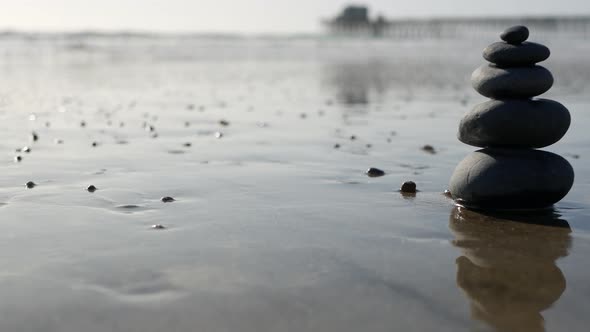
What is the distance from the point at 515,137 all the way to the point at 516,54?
73 cm

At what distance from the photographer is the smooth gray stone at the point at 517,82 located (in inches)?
251

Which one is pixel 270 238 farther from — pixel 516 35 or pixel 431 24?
pixel 431 24

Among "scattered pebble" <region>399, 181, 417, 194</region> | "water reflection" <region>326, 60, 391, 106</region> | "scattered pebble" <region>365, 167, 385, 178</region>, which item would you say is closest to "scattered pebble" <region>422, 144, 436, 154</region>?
"scattered pebble" <region>365, 167, 385, 178</region>

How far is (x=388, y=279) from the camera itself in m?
4.55

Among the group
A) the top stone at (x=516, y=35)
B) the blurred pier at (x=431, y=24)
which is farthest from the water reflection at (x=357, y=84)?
the blurred pier at (x=431, y=24)

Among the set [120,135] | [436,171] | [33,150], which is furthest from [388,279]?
[120,135]

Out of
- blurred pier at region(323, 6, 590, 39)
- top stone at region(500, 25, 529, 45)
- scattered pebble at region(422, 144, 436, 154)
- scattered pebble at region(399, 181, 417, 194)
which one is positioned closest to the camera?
top stone at region(500, 25, 529, 45)

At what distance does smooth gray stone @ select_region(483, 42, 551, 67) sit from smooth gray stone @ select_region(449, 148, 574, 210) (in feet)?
2.60

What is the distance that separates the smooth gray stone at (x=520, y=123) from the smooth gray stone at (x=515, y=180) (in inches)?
4.5

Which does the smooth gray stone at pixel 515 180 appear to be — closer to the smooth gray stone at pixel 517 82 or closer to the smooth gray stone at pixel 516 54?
the smooth gray stone at pixel 517 82

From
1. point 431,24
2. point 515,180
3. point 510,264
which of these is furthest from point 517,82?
point 431,24

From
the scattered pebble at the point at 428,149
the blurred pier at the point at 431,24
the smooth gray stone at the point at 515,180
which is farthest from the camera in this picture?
the blurred pier at the point at 431,24

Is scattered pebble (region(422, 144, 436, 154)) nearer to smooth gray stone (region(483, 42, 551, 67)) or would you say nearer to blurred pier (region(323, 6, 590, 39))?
smooth gray stone (region(483, 42, 551, 67))

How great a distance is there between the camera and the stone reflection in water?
4051 millimetres
